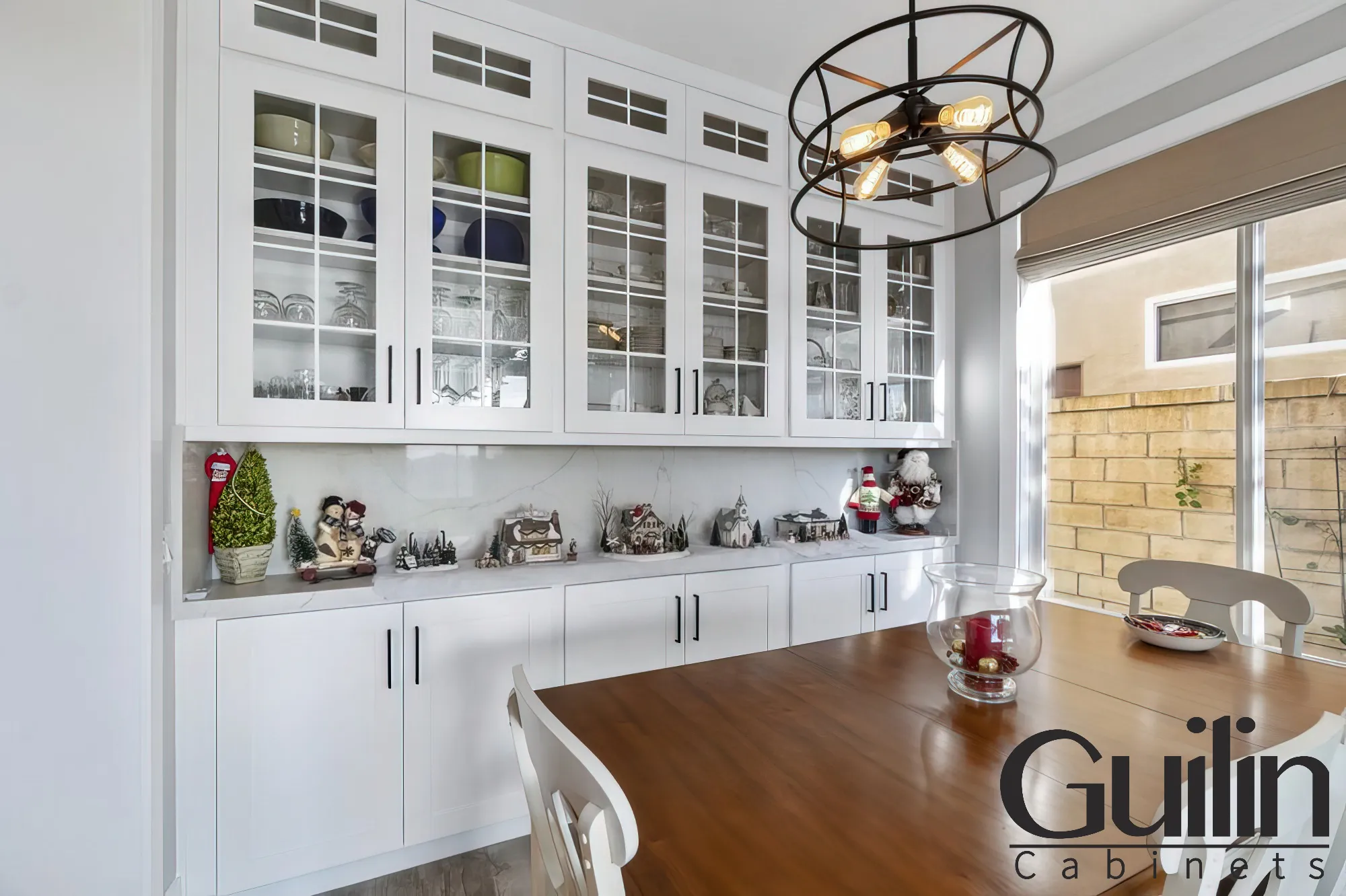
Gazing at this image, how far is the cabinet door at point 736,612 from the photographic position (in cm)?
224

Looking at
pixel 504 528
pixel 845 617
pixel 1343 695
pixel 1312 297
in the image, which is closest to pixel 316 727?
pixel 504 528

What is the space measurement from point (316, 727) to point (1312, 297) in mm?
3345

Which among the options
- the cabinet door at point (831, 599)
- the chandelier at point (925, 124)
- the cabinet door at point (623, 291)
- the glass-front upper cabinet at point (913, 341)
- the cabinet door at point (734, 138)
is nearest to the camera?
the chandelier at point (925, 124)

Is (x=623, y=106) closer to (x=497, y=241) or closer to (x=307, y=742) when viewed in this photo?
(x=497, y=241)

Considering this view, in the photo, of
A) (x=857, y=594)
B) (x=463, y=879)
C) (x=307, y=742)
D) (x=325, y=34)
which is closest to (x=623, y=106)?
(x=325, y=34)

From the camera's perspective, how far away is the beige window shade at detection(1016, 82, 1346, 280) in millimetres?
1834

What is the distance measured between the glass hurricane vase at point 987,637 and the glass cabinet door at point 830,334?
133cm

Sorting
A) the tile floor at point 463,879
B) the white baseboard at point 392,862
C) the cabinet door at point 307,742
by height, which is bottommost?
the tile floor at point 463,879

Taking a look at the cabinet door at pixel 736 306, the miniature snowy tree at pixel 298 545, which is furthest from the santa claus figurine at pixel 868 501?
the miniature snowy tree at pixel 298 545

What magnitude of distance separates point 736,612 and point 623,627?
48 centimetres

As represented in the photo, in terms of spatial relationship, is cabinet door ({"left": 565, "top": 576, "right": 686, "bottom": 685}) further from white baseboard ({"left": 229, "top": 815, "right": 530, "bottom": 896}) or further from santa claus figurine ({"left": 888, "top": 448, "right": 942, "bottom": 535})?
santa claus figurine ({"left": 888, "top": 448, "right": 942, "bottom": 535})

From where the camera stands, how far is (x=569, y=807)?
0.85m

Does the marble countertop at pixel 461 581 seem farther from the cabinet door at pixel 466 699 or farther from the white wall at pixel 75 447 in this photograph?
the white wall at pixel 75 447

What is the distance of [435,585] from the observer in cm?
184
